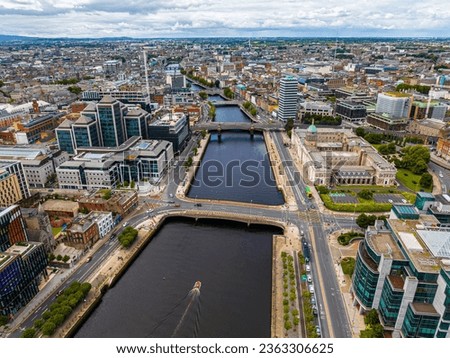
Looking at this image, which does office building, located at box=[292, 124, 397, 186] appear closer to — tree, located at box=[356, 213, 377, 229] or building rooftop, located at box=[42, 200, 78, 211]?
tree, located at box=[356, 213, 377, 229]

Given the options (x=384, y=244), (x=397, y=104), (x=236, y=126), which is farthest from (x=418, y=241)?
(x=397, y=104)

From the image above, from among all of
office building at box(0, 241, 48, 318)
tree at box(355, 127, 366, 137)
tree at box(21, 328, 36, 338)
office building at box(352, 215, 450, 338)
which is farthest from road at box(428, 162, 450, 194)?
tree at box(21, 328, 36, 338)

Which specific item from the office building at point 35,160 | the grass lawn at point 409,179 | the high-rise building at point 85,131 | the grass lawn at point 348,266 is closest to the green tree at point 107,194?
the office building at point 35,160

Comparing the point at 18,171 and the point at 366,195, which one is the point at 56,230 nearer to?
the point at 18,171

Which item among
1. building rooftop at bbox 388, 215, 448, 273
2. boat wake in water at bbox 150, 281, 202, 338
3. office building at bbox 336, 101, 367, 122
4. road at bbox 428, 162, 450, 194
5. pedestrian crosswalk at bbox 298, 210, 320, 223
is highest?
building rooftop at bbox 388, 215, 448, 273

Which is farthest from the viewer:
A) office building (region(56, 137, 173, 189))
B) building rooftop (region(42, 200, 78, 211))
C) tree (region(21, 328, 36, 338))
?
office building (region(56, 137, 173, 189))
